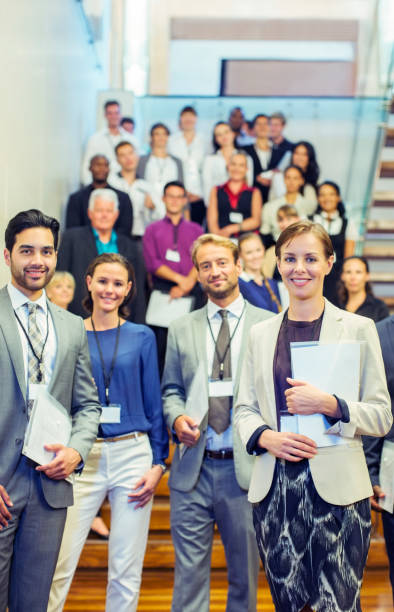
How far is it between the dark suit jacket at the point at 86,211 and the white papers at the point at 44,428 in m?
3.34

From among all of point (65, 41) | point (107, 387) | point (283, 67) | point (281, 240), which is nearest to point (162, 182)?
point (65, 41)

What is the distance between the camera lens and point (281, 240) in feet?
7.54

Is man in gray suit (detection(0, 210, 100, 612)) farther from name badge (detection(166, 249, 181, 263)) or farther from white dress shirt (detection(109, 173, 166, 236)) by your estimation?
white dress shirt (detection(109, 173, 166, 236))

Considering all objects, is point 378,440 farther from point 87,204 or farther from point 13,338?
point 87,204

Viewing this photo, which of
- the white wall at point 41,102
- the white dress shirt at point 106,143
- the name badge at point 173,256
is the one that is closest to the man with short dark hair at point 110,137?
the white dress shirt at point 106,143

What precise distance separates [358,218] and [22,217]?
4.80 metres

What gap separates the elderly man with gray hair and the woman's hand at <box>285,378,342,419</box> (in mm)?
2830

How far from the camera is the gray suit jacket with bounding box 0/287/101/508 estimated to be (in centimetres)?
238

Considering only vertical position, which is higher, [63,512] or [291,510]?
[291,510]

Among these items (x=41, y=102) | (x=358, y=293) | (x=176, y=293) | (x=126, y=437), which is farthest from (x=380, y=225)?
(x=126, y=437)

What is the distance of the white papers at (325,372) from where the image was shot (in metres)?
2.15

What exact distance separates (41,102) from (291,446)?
13.0 ft

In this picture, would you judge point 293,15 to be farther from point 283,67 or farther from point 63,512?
point 63,512

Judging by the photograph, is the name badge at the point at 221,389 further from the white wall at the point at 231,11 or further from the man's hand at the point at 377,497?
the white wall at the point at 231,11
